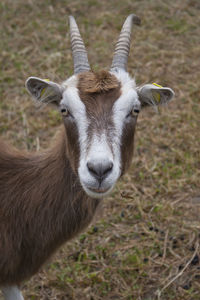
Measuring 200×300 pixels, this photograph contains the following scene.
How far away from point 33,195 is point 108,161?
132cm

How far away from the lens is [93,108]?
3.75m

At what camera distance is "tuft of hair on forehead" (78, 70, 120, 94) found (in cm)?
383

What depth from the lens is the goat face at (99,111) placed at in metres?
3.47

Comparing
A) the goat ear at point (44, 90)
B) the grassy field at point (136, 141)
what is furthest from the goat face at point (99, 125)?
the grassy field at point (136, 141)

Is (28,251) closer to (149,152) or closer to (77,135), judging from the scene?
(77,135)

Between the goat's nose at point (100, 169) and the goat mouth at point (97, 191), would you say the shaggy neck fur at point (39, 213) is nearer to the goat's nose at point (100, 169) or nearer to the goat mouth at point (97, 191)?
the goat mouth at point (97, 191)

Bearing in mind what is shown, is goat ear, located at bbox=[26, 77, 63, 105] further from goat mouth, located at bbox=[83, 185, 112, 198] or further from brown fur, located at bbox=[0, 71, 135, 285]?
goat mouth, located at bbox=[83, 185, 112, 198]

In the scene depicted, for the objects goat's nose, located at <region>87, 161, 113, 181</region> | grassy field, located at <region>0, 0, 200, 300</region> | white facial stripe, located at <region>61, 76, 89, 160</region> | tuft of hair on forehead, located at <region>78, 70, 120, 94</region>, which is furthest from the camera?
grassy field, located at <region>0, 0, 200, 300</region>

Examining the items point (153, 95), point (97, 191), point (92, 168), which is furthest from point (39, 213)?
point (153, 95)

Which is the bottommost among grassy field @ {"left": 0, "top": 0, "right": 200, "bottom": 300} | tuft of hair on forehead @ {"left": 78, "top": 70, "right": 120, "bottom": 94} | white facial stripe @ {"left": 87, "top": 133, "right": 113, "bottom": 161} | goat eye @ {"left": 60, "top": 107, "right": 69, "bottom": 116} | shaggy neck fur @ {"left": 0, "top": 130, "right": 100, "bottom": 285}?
grassy field @ {"left": 0, "top": 0, "right": 200, "bottom": 300}

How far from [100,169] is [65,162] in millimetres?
993

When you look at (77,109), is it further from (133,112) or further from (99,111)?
(133,112)

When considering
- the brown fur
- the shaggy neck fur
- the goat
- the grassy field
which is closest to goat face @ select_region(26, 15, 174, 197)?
the goat

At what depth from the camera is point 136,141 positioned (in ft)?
24.1
